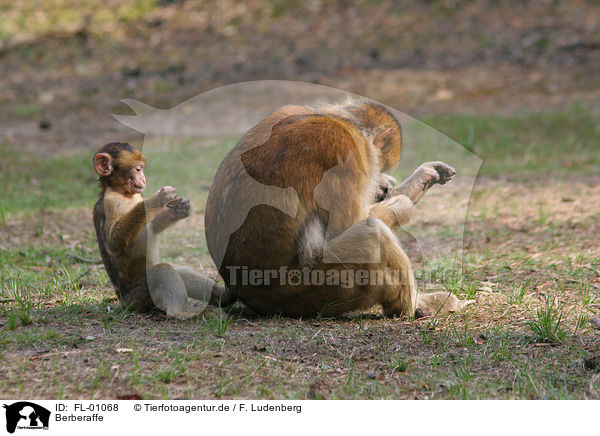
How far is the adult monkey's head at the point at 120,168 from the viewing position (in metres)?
4.08

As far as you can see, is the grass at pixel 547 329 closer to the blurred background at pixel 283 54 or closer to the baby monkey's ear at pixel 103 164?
the baby monkey's ear at pixel 103 164

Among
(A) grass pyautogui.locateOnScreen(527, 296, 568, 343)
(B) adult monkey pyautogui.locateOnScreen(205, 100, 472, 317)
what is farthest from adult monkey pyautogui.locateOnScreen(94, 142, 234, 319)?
(A) grass pyautogui.locateOnScreen(527, 296, 568, 343)

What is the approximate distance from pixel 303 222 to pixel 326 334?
683mm

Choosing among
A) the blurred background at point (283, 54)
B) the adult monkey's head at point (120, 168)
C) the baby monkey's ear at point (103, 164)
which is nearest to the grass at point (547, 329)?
the adult monkey's head at point (120, 168)

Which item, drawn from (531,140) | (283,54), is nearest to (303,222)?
(531,140)

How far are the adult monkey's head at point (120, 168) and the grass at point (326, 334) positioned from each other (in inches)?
16.7

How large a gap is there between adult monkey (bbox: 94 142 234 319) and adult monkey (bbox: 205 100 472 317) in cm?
31

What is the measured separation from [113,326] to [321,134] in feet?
5.68

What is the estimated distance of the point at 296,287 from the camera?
4043mm

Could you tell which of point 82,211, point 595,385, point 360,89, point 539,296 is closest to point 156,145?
point 82,211

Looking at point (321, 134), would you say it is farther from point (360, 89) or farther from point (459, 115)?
point (360, 89)

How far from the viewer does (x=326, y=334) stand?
12.6 feet

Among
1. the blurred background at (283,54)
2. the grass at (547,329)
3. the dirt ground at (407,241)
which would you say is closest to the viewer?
the dirt ground at (407,241)

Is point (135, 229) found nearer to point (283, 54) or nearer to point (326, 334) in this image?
point (326, 334)
